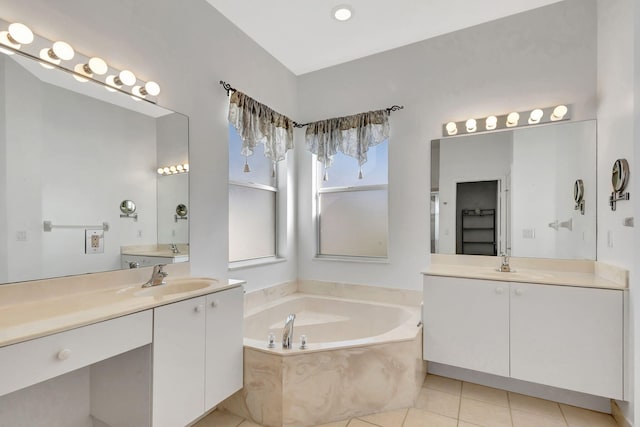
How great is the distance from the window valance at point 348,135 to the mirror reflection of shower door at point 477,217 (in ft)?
2.89

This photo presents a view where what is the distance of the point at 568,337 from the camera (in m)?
1.83

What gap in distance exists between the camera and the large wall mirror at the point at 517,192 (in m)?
2.20

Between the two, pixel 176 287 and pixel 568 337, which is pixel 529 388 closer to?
pixel 568 337

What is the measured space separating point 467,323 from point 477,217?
2.95 ft

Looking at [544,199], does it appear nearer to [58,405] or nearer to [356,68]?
[356,68]

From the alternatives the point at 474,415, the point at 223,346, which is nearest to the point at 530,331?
the point at 474,415

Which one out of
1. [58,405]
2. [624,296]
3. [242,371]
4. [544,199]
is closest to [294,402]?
[242,371]

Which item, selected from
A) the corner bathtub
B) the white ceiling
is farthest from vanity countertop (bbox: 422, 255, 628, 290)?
the white ceiling

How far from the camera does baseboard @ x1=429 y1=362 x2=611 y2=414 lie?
1.99 meters

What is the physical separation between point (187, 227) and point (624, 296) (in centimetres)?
269

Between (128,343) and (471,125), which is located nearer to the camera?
(128,343)

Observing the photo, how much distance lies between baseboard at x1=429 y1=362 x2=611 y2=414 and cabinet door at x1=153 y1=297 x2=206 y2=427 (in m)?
1.86

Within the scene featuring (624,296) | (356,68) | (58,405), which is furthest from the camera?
(356,68)

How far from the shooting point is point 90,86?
159 cm
